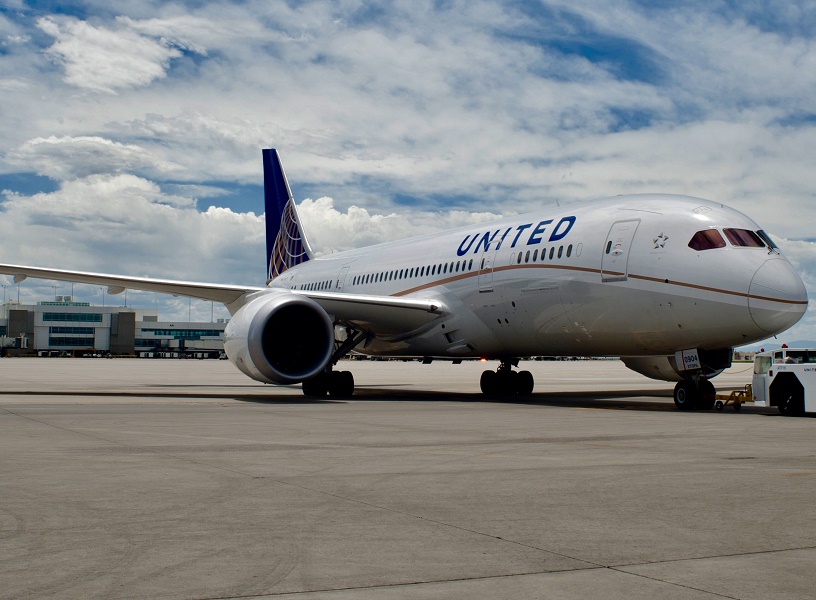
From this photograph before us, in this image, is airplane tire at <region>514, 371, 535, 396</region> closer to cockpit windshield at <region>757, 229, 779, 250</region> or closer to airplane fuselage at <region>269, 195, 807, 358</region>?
airplane fuselage at <region>269, 195, 807, 358</region>

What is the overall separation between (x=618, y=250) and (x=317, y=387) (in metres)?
8.22

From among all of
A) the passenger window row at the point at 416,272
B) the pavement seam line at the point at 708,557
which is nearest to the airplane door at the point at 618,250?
the passenger window row at the point at 416,272

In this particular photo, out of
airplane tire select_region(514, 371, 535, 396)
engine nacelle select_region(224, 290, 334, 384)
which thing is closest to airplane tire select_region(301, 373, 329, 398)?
engine nacelle select_region(224, 290, 334, 384)

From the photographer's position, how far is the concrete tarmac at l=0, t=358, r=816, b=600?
415 cm

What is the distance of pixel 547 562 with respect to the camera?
4.50m

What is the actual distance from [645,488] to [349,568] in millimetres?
3196

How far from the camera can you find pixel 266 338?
743 inches

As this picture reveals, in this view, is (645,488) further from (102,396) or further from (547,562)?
(102,396)

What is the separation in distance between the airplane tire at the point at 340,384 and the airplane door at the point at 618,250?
732 centimetres

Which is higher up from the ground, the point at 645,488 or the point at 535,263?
the point at 535,263

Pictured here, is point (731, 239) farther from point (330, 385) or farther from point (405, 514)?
point (405, 514)

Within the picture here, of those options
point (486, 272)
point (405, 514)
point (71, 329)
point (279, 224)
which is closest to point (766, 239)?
point (486, 272)

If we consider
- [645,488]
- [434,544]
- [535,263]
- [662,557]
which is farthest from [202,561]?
[535,263]

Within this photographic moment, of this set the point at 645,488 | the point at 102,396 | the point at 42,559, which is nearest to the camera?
the point at 42,559
